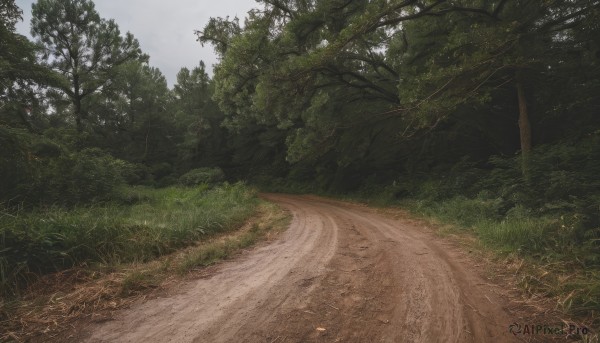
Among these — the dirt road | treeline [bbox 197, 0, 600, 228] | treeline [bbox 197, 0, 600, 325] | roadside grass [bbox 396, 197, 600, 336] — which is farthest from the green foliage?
roadside grass [bbox 396, 197, 600, 336]

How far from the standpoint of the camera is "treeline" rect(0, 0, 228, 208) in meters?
9.28

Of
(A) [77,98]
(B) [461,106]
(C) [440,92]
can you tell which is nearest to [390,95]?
(B) [461,106]

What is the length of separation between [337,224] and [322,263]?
12.0 ft

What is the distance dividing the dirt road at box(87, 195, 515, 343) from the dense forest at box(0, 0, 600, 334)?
3.77ft

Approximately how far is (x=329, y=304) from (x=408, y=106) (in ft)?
24.2

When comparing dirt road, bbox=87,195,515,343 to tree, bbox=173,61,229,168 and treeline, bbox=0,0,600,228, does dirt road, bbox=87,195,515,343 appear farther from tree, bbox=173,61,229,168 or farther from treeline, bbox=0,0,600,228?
tree, bbox=173,61,229,168

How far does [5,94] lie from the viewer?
1431 centimetres

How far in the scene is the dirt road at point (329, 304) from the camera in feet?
9.72

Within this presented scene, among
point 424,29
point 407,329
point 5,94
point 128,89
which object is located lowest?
point 407,329

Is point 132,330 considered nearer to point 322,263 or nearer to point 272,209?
point 322,263

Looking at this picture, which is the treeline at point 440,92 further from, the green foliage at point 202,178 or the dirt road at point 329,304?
the green foliage at point 202,178

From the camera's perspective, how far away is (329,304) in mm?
3531

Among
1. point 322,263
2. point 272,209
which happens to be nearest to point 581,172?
point 322,263

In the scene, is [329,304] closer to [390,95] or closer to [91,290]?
[91,290]
